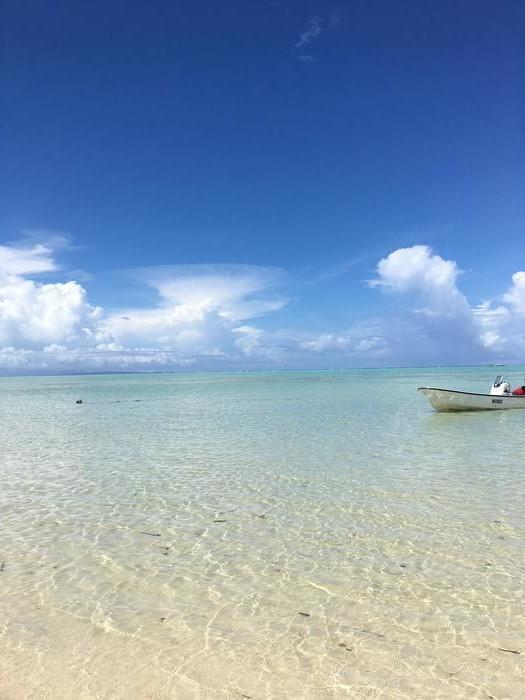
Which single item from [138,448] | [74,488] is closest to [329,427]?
[138,448]

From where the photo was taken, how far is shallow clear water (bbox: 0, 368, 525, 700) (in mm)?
4852

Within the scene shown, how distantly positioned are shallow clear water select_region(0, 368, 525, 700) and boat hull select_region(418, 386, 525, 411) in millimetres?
14795

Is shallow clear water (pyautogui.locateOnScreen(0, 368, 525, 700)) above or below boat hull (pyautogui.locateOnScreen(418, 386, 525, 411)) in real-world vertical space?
below

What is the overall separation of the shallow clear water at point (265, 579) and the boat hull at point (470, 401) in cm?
1480

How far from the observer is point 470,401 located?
30109mm

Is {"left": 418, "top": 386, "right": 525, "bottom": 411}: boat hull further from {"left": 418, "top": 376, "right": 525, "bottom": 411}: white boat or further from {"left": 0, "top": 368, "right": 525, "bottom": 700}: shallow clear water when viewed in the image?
{"left": 0, "top": 368, "right": 525, "bottom": 700}: shallow clear water

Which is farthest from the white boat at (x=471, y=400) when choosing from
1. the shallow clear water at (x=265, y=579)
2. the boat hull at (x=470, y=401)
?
the shallow clear water at (x=265, y=579)

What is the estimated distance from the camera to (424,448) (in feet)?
58.5

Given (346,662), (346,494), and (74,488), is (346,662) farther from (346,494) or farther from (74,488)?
(74,488)

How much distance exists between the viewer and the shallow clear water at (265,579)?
4.85m

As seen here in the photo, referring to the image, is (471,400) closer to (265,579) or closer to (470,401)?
(470,401)

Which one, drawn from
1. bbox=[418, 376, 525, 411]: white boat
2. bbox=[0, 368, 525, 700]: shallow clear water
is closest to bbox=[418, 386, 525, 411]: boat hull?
bbox=[418, 376, 525, 411]: white boat

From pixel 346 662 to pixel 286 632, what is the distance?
0.85 meters

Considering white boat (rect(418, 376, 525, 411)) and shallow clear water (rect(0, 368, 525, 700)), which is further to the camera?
white boat (rect(418, 376, 525, 411))
